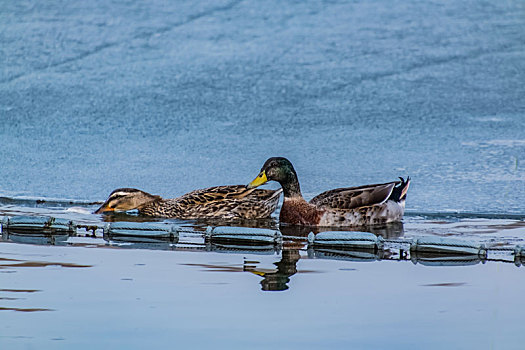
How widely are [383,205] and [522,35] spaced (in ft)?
18.8

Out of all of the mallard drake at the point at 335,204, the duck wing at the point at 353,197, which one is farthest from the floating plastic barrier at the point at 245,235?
the duck wing at the point at 353,197

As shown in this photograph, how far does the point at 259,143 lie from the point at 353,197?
2.06 meters

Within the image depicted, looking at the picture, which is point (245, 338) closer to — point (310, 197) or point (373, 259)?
point (373, 259)

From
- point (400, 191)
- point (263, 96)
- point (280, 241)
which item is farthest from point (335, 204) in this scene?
point (263, 96)

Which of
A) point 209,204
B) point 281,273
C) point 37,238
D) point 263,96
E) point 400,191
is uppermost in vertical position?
point 263,96

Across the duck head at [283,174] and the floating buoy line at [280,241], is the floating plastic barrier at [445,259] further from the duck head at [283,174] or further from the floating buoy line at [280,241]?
the duck head at [283,174]

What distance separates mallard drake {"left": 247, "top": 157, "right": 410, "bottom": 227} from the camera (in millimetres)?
6707

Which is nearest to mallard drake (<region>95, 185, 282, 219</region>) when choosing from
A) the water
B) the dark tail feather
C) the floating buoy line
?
the water

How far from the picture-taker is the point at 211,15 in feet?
41.3

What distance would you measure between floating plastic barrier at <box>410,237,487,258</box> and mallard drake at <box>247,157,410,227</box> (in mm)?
1500

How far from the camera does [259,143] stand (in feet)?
28.9

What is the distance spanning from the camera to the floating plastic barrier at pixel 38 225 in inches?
233

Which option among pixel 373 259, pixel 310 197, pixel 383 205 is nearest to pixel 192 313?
pixel 373 259

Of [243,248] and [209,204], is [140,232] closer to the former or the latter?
[243,248]
